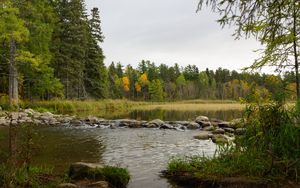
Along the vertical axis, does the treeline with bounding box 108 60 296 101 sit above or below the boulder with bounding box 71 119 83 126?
above

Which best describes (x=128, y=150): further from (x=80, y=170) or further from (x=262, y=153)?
(x=262, y=153)

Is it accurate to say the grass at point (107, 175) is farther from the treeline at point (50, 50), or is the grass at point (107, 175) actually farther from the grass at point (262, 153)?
the treeline at point (50, 50)

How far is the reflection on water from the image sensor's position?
934 cm

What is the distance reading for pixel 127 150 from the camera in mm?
12516

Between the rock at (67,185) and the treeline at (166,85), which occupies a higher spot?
the treeline at (166,85)

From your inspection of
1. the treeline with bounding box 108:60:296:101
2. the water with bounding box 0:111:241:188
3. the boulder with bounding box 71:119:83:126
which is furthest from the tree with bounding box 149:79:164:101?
the water with bounding box 0:111:241:188

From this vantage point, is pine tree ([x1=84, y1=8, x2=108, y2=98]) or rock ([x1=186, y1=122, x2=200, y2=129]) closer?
rock ([x1=186, y1=122, x2=200, y2=129])

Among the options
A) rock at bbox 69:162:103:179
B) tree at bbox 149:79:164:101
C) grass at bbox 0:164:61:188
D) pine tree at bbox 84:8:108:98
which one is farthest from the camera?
tree at bbox 149:79:164:101

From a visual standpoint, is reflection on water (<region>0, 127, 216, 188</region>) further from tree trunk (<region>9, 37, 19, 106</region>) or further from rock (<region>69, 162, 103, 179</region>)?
tree trunk (<region>9, 37, 19, 106</region>)

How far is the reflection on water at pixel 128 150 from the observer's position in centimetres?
934

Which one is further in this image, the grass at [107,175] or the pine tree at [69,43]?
the pine tree at [69,43]

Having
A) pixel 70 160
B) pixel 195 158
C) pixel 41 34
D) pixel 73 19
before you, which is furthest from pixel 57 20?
pixel 195 158

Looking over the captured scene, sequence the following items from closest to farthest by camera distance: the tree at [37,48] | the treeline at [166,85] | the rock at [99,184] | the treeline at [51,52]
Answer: the rock at [99,184] < the treeline at [51,52] < the tree at [37,48] < the treeline at [166,85]

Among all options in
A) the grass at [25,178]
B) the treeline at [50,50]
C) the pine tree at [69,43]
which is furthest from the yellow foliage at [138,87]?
the grass at [25,178]
